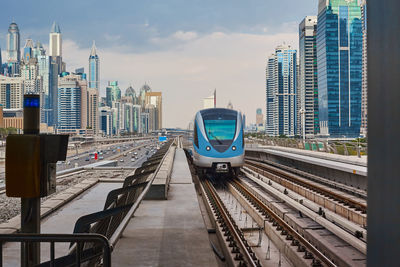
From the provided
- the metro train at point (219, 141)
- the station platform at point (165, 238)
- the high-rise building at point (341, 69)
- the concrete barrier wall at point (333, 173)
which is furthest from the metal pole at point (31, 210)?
the high-rise building at point (341, 69)

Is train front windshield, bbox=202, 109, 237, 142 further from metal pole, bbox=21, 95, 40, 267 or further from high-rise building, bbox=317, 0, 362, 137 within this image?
high-rise building, bbox=317, 0, 362, 137

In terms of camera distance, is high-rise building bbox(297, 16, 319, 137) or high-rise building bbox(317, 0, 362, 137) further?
high-rise building bbox(297, 16, 319, 137)

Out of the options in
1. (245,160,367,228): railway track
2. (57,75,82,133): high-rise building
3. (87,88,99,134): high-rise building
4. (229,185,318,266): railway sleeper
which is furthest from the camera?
(87,88,99,134): high-rise building

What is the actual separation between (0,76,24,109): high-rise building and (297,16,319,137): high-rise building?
10143 cm

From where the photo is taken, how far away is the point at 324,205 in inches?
529

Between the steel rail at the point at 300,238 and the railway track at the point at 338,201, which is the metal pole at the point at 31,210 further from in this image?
the railway track at the point at 338,201

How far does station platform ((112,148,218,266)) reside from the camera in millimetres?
5645

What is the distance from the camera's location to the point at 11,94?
479 feet

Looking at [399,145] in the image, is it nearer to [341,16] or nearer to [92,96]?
[341,16]

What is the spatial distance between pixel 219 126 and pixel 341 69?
12411cm

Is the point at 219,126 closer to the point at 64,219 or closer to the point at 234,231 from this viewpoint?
the point at 234,231

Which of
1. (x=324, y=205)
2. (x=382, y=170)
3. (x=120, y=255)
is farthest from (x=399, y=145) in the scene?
(x=324, y=205)

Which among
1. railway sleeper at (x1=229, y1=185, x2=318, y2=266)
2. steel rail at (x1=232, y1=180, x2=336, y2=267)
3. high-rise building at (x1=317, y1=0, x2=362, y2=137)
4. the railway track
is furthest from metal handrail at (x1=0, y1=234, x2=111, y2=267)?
high-rise building at (x1=317, y1=0, x2=362, y2=137)

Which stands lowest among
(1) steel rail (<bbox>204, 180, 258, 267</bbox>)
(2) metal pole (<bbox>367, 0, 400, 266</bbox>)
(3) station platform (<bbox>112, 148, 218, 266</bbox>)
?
(1) steel rail (<bbox>204, 180, 258, 267</bbox>)
